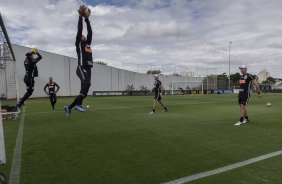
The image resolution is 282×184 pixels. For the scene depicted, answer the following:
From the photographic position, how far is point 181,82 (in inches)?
2643

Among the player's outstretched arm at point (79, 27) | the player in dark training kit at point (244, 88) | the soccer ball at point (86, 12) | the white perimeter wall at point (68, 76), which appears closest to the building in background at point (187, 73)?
the white perimeter wall at point (68, 76)

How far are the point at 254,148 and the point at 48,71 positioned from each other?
38.3 metres

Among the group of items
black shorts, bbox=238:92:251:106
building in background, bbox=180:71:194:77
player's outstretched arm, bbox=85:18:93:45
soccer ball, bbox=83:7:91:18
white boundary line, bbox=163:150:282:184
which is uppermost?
building in background, bbox=180:71:194:77

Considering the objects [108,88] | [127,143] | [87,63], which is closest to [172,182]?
[127,143]

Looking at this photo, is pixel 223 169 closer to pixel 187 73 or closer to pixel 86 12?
pixel 86 12

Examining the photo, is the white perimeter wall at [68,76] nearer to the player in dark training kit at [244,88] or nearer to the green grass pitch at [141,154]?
the green grass pitch at [141,154]

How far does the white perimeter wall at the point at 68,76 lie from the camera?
35281 millimetres

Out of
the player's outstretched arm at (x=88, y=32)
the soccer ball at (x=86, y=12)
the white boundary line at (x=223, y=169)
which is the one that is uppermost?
the soccer ball at (x=86, y=12)

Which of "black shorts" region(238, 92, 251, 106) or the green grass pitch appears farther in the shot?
"black shorts" region(238, 92, 251, 106)

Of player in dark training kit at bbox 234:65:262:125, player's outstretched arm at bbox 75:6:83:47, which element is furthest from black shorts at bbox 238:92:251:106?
player's outstretched arm at bbox 75:6:83:47

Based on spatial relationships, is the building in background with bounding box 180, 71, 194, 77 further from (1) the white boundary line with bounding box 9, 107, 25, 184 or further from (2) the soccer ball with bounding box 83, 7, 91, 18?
(2) the soccer ball with bounding box 83, 7, 91, 18

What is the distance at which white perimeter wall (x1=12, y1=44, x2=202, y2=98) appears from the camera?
116 feet

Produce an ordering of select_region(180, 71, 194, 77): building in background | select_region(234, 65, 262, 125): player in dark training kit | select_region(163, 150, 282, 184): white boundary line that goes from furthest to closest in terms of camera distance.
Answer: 1. select_region(180, 71, 194, 77): building in background
2. select_region(234, 65, 262, 125): player in dark training kit
3. select_region(163, 150, 282, 184): white boundary line

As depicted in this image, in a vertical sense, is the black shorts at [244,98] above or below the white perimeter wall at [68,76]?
below
